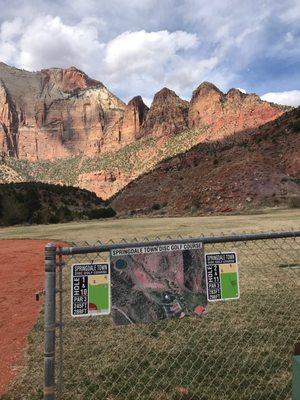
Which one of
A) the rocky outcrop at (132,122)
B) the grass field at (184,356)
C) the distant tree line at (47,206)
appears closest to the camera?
the grass field at (184,356)

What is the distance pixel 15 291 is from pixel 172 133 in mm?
145253

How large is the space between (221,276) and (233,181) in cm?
5258

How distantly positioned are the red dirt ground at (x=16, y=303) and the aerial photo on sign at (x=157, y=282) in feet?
8.78

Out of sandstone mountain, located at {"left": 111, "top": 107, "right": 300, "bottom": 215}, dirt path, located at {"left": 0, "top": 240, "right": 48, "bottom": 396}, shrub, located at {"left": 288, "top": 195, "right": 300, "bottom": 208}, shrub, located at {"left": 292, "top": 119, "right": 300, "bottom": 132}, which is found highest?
shrub, located at {"left": 292, "top": 119, "right": 300, "bottom": 132}

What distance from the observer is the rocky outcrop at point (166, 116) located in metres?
158

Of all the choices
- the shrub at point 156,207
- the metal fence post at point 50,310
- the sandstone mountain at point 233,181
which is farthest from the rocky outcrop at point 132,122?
the metal fence post at point 50,310

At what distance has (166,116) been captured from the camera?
162m

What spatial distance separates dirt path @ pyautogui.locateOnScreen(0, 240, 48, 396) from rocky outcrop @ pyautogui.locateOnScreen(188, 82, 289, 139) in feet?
322

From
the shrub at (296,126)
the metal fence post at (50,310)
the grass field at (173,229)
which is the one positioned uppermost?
the shrub at (296,126)

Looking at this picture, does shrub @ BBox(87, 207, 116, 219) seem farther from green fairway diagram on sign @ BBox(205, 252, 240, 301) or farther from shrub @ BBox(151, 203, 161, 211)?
green fairway diagram on sign @ BBox(205, 252, 240, 301)

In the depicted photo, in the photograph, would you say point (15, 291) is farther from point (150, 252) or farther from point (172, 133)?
point (172, 133)

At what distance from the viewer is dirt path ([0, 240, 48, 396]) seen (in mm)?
7518

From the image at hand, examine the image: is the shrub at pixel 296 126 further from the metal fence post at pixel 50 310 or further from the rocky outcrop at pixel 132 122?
the rocky outcrop at pixel 132 122

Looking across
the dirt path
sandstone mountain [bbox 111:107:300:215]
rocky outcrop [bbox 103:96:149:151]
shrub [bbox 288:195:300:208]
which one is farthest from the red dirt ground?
rocky outcrop [bbox 103:96:149:151]
